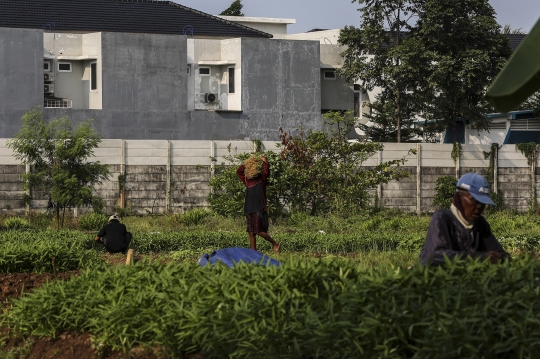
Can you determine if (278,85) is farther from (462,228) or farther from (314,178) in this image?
(462,228)

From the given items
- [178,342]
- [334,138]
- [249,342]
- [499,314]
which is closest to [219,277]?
[178,342]

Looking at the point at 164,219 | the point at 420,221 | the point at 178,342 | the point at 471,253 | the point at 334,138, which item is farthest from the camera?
the point at 334,138

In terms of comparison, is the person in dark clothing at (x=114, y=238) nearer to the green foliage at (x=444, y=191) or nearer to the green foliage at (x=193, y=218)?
the green foliage at (x=193, y=218)

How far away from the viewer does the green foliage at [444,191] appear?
1099 inches

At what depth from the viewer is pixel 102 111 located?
1422 inches

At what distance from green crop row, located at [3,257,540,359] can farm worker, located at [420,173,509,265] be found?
451 mm

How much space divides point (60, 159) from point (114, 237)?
766cm

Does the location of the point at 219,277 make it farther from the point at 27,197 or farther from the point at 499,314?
the point at 27,197

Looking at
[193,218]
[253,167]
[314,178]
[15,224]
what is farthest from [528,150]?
[253,167]

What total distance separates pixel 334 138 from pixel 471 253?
62.2 ft

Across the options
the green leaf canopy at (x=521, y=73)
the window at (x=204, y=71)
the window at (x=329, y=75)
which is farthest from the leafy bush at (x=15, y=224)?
the window at (x=329, y=75)

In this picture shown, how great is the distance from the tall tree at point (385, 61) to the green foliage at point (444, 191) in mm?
7083

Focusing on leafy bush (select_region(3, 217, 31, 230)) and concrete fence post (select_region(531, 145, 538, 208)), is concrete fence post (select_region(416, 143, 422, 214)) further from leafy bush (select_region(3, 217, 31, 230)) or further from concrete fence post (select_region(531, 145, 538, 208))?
leafy bush (select_region(3, 217, 31, 230))

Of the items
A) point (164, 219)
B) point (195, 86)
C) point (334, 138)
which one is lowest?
point (164, 219)
